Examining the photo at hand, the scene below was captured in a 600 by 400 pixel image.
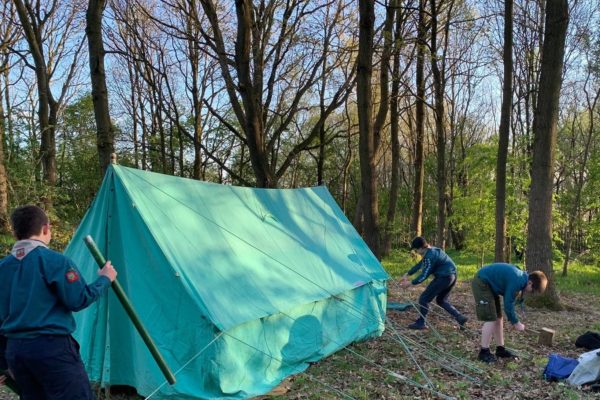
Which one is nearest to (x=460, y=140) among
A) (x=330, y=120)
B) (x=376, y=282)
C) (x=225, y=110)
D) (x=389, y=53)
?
(x=330, y=120)

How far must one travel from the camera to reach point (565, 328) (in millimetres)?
7781

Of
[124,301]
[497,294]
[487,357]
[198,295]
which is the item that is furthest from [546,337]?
[124,301]

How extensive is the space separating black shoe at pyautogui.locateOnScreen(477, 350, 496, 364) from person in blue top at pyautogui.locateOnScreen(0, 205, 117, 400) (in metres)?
4.71

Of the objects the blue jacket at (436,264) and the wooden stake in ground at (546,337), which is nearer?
the wooden stake in ground at (546,337)

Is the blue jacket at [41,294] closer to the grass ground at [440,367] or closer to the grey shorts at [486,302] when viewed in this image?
the grass ground at [440,367]

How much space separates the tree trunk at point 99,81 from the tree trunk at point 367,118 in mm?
5120

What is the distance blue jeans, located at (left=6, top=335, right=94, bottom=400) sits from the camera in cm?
267

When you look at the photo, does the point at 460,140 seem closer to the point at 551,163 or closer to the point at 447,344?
the point at 551,163

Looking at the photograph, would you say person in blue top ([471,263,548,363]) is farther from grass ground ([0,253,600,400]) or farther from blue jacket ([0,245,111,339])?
blue jacket ([0,245,111,339])

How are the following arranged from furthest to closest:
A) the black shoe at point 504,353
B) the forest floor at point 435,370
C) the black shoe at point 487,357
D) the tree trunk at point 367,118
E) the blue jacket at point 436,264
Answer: the tree trunk at point 367,118
the blue jacket at point 436,264
the black shoe at point 504,353
the black shoe at point 487,357
the forest floor at point 435,370

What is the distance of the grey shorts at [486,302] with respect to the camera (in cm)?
582

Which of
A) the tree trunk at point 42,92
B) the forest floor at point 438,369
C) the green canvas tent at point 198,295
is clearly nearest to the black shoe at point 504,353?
the forest floor at point 438,369

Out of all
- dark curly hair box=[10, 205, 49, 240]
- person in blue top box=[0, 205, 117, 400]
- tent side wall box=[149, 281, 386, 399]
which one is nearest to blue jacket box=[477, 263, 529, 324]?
tent side wall box=[149, 281, 386, 399]

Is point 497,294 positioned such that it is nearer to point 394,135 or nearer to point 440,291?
point 440,291
